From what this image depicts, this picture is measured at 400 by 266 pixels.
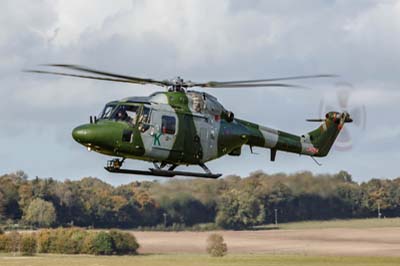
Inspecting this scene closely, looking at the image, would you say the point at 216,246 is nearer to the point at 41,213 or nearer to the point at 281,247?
the point at 281,247

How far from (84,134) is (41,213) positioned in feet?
214

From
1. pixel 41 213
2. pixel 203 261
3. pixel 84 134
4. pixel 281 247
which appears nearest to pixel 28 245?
pixel 41 213

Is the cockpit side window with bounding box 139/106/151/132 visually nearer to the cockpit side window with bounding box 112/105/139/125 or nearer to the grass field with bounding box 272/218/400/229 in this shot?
the cockpit side window with bounding box 112/105/139/125

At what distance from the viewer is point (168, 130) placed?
36.4 m

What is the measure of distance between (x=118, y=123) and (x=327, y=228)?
3625 centimetres

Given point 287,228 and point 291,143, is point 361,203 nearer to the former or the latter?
point 287,228

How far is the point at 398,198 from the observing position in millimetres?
75000

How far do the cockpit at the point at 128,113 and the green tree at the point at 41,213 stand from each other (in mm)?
61993

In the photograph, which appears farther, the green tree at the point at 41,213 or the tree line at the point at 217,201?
the green tree at the point at 41,213

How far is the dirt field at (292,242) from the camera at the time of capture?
76500 millimetres

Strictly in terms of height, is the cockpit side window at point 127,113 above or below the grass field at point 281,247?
above

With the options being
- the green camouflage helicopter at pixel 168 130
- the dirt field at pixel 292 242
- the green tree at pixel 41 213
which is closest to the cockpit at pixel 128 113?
the green camouflage helicopter at pixel 168 130

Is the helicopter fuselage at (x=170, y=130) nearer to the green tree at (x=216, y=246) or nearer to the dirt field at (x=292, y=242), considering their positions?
the dirt field at (x=292, y=242)

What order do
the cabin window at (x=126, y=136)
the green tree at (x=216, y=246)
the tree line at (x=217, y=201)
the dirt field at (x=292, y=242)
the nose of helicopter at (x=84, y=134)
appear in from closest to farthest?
1. the nose of helicopter at (x=84, y=134)
2. the cabin window at (x=126, y=136)
3. the tree line at (x=217, y=201)
4. the dirt field at (x=292, y=242)
5. the green tree at (x=216, y=246)
